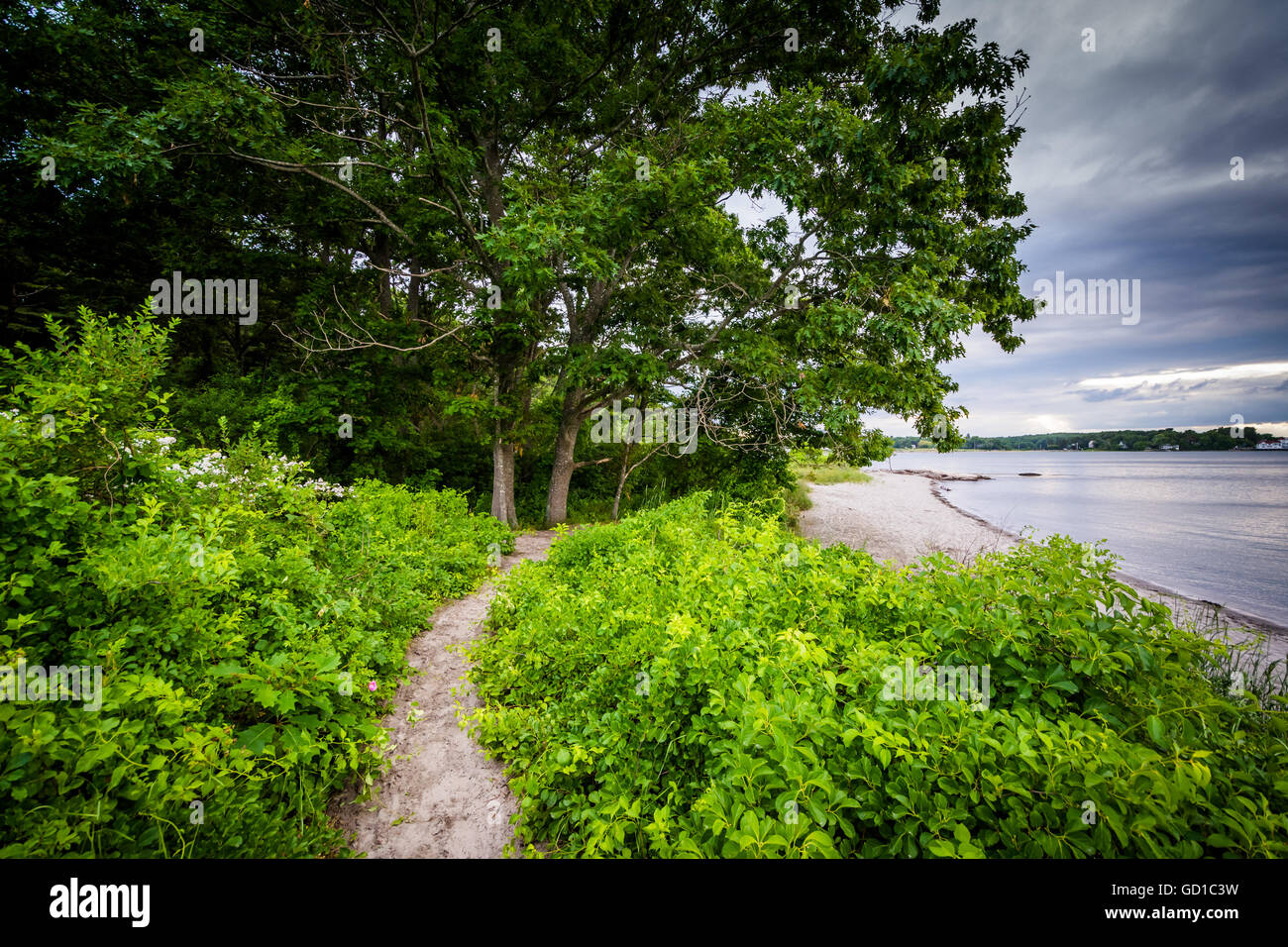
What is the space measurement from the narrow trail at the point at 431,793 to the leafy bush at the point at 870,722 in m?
0.25

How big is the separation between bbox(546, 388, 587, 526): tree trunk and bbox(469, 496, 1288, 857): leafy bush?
8972 millimetres

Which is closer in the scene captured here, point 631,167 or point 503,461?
point 631,167

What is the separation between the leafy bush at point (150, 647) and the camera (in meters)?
2.21

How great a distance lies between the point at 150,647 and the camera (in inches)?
121

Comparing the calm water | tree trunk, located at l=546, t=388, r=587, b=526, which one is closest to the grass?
the calm water

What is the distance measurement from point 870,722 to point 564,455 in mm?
12402

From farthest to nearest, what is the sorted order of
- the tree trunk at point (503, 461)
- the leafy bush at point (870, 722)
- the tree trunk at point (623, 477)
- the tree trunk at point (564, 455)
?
1. the tree trunk at point (623, 477)
2. the tree trunk at point (564, 455)
3. the tree trunk at point (503, 461)
4. the leafy bush at point (870, 722)

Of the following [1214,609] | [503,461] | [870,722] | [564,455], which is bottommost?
[1214,609]

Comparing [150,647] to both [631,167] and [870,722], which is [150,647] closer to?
[870,722]

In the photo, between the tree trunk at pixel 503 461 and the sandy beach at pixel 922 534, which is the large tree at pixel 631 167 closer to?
the tree trunk at pixel 503 461

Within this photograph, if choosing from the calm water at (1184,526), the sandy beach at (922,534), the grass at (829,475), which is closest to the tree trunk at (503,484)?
the sandy beach at (922,534)

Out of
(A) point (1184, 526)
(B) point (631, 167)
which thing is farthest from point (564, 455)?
(A) point (1184, 526)

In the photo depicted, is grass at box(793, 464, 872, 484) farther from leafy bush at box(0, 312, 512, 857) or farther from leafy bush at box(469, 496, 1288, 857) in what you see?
leafy bush at box(0, 312, 512, 857)

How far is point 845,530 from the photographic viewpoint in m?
17.0
